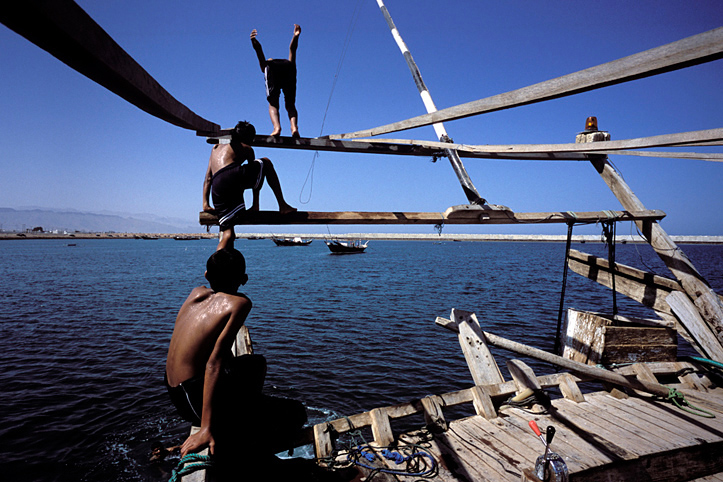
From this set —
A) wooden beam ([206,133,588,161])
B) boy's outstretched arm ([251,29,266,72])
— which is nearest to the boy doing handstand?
boy's outstretched arm ([251,29,266,72])

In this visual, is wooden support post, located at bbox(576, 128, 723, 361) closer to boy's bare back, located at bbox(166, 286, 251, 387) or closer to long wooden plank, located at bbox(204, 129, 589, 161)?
long wooden plank, located at bbox(204, 129, 589, 161)

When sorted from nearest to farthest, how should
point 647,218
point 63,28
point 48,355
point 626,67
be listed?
point 63,28, point 626,67, point 647,218, point 48,355

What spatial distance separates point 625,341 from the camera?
6.62 metres

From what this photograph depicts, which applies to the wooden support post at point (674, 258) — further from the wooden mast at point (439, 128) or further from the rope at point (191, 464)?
the rope at point (191, 464)

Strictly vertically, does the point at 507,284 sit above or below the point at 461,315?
below

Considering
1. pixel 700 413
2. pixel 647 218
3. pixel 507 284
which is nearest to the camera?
pixel 700 413

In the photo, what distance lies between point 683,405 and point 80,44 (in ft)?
26.6

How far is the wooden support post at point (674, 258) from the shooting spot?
5801mm

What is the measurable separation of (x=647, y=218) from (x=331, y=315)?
16.4 metres

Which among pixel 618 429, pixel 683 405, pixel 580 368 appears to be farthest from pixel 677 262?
pixel 618 429

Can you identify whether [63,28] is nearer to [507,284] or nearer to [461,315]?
[461,315]

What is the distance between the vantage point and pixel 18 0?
1050 mm

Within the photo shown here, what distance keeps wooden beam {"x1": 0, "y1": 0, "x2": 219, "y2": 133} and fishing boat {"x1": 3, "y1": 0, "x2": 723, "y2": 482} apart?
0.03m

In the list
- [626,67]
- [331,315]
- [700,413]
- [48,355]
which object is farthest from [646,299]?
[48,355]
